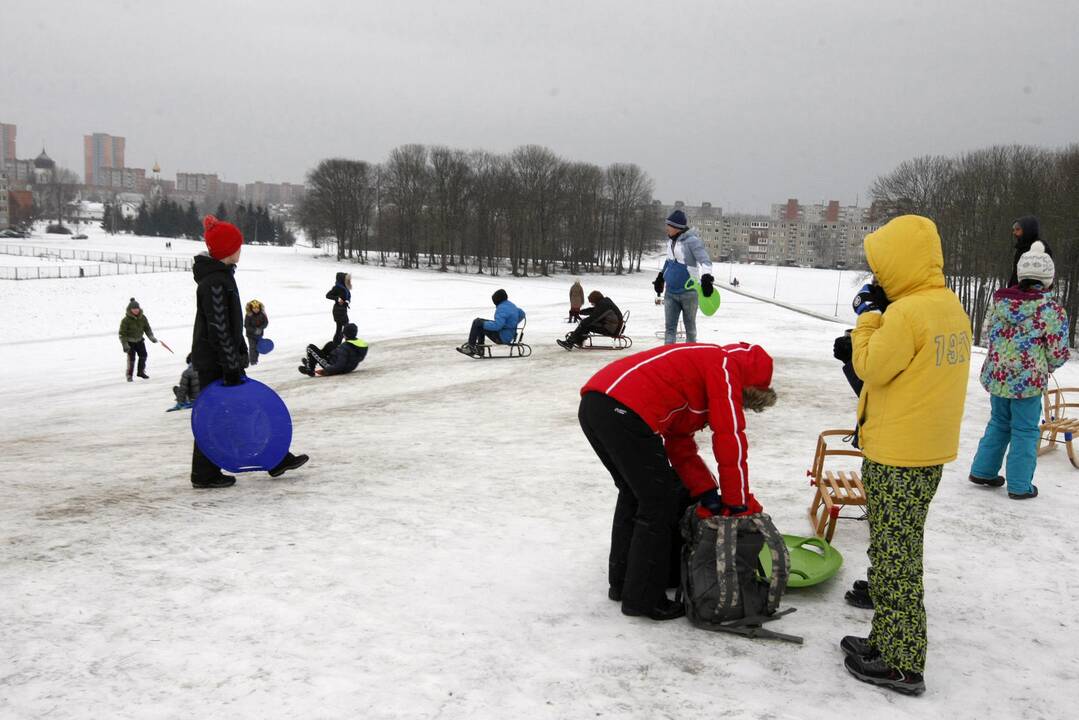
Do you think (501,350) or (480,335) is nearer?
(480,335)

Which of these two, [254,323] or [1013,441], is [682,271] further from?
[254,323]

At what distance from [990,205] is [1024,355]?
3841 centimetres

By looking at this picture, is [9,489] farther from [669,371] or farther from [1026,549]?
[1026,549]

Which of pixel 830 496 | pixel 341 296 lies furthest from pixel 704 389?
pixel 341 296

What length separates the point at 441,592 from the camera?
13.9ft

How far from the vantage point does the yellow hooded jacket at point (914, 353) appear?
127 inches

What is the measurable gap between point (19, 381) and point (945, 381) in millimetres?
20500

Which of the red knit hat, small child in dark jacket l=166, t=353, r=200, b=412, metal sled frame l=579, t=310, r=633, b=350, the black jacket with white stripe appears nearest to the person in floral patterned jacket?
the black jacket with white stripe

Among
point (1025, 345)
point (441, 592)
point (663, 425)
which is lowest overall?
point (441, 592)

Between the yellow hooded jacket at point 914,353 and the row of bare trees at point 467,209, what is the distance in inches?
2582

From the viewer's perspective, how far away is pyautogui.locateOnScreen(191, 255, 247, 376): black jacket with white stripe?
5.79m

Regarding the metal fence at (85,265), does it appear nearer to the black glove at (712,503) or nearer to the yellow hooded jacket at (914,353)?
the black glove at (712,503)

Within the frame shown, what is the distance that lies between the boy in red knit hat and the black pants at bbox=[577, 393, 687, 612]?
324 centimetres

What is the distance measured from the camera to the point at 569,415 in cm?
912
